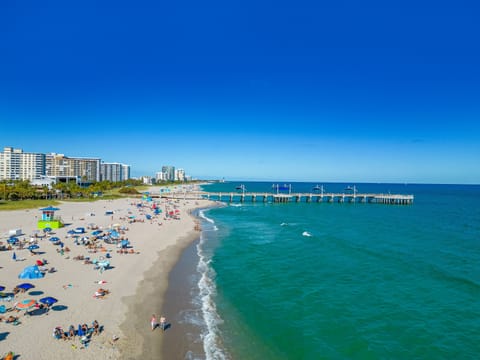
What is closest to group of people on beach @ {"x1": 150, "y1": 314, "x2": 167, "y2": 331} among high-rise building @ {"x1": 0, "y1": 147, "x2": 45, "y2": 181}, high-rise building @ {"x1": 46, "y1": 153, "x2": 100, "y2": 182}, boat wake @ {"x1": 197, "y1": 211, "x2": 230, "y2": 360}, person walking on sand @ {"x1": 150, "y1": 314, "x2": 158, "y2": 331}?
person walking on sand @ {"x1": 150, "y1": 314, "x2": 158, "y2": 331}

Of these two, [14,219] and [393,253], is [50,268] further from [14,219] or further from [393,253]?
[393,253]

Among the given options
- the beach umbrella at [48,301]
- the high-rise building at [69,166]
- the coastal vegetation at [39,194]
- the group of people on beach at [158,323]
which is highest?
the high-rise building at [69,166]

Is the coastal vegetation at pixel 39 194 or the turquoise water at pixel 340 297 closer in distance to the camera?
the turquoise water at pixel 340 297

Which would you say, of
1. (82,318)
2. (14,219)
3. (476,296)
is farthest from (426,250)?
(14,219)

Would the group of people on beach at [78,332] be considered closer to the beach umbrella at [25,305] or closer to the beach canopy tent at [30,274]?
the beach umbrella at [25,305]

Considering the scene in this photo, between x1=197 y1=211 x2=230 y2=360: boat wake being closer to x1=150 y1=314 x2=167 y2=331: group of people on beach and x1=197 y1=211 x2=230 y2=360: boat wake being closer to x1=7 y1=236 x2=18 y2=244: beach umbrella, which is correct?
x1=150 y1=314 x2=167 y2=331: group of people on beach

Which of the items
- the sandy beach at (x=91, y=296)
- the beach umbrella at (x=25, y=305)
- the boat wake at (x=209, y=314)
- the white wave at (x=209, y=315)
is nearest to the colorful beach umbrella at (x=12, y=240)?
the sandy beach at (x=91, y=296)

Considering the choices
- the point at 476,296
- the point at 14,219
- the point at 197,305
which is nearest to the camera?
the point at 197,305
